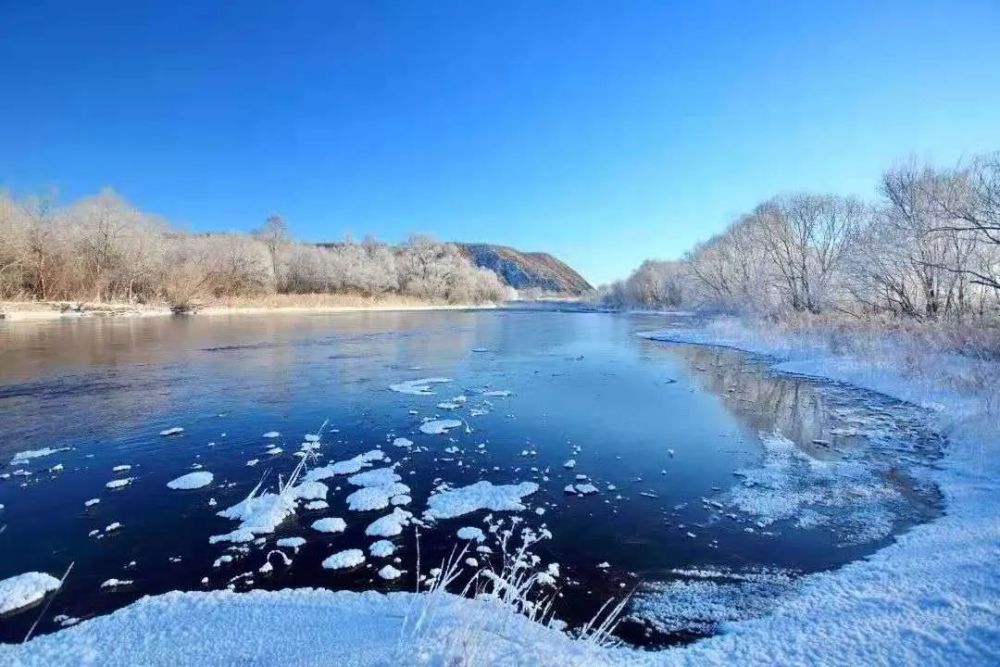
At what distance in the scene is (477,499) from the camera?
6.07m

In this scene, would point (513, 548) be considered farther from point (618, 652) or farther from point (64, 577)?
point (64, 577)

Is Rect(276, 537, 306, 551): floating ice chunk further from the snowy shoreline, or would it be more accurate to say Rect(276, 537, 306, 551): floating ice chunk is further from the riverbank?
the riverbank

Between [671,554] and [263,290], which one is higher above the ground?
[263,290]

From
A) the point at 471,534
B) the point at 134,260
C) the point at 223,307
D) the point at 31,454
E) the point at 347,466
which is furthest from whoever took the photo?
the point at 223,307

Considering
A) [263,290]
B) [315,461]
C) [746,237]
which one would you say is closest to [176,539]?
[315,461]

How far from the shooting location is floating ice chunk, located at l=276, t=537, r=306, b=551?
15.9 ft

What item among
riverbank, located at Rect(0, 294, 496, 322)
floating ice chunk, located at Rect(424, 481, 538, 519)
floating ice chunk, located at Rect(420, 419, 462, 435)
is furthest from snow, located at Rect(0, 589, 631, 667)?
riverbank, located at Rect(0, 294, 496, 322)

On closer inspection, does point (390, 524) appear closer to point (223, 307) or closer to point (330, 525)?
point (330, 525)

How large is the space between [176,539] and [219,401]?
6.94 meters

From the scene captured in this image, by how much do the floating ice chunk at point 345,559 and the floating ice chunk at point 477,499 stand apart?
1061 millimetres

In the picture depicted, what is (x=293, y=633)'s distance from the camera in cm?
315

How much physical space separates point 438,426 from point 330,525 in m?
4.17

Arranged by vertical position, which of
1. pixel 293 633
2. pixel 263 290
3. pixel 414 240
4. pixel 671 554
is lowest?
pixel 671 554

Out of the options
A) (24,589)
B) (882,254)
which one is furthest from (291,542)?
(882,254)
